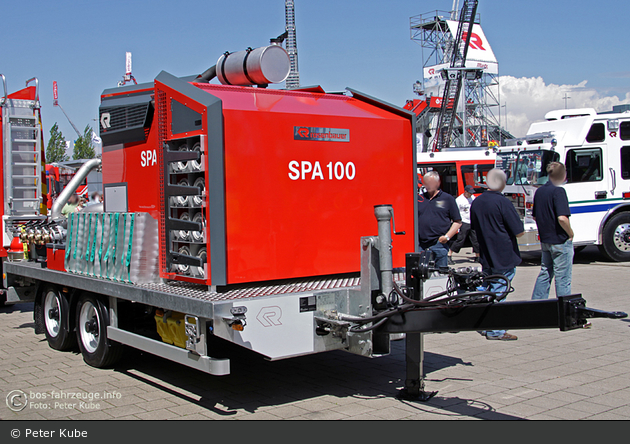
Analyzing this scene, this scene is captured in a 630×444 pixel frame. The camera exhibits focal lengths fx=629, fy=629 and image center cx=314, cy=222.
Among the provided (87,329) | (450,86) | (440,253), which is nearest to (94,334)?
(87,329)

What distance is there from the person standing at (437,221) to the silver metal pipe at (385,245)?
9.39ft

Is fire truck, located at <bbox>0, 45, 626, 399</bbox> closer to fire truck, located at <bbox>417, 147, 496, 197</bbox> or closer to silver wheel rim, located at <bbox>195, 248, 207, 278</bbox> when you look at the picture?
silver wheel rim, located at <bbox>195, 248, 207, 278</bbox>

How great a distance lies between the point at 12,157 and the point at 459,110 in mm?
42206

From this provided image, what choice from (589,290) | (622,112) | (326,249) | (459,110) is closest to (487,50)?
(459,110)

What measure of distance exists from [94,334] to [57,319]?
1.11m

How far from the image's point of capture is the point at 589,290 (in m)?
11.0

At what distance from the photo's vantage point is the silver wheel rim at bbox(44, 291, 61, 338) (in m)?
7.65

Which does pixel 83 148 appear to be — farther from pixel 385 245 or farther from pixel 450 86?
pixel 385 245

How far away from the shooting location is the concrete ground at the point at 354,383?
5133 mm

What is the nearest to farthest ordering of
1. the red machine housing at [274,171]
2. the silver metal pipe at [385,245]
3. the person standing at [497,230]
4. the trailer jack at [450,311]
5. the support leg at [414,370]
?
the trailer jack at [450,311] → the silver metal pipe at [385,245] → the red machine housing at [274,171] → the support leg at [414,370] → the person standing at [497,230]

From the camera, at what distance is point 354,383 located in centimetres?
596

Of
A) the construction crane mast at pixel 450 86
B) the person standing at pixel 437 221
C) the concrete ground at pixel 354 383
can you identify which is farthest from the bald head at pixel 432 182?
the construction crane mast at pixel 450 86

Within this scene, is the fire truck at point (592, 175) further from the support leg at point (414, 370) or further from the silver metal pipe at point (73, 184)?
the silver metal pipe at point (73, 184)
